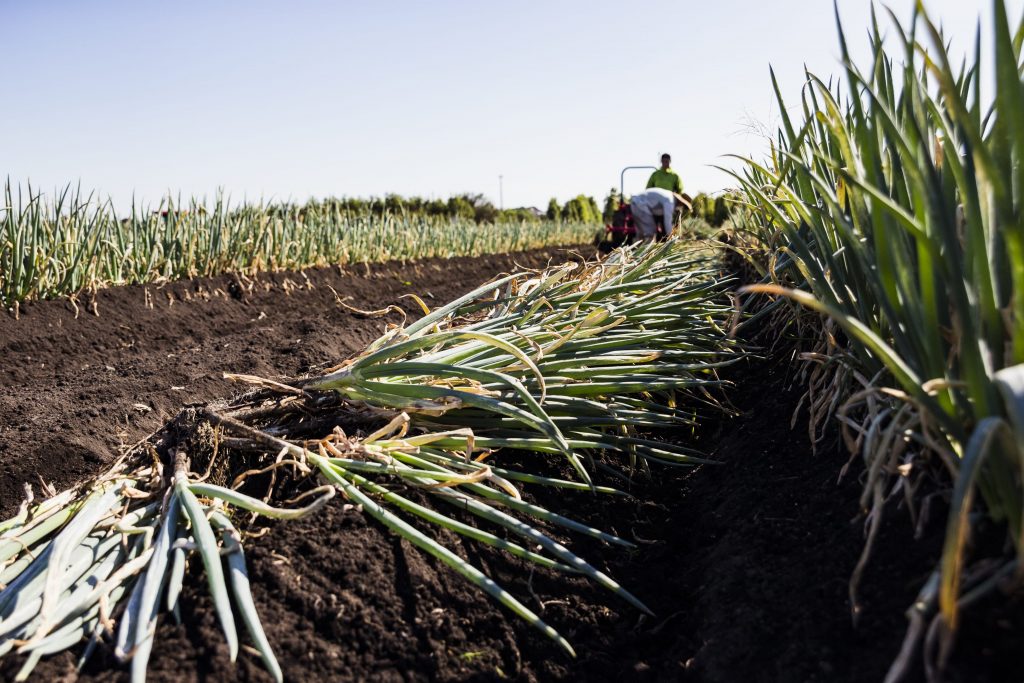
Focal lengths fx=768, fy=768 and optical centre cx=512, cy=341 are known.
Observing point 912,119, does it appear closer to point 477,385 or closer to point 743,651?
point 743,651

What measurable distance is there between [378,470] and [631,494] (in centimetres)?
61

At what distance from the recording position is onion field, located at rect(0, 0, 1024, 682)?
88cm

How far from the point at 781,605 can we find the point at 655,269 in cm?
169

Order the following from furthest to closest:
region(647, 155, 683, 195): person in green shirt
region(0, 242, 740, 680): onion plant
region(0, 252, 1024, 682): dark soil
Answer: region(647, 155, 683, 195): person in green shirt
region(0, 242, 740, 680): onion plant
region(0, 252, 1024, 682): dark soil

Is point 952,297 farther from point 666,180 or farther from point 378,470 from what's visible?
point 666,180

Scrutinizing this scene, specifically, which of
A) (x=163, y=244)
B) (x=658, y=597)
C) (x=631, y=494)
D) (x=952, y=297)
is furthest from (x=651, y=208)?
(x=952, y=297)

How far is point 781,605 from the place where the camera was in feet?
3.58

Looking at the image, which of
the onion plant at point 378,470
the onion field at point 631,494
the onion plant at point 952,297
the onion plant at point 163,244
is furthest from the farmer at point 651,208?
the onion plant at point 952,297

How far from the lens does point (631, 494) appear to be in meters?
1.69

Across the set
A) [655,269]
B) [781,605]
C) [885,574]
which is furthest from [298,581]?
[655,269]

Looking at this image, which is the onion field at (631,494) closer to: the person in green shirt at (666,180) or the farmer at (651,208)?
the farmer at (651,208)

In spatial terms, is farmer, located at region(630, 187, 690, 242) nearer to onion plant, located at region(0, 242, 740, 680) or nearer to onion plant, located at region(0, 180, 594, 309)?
onion plant, located at region(0, 180, 594, 309)

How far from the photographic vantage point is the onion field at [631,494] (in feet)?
2.87

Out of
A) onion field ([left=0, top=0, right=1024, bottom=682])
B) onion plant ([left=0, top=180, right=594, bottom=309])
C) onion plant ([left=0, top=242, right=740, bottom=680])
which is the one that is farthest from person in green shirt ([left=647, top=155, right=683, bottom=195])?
onion plant ([left=0, top=242, right=740, bottom=680])
